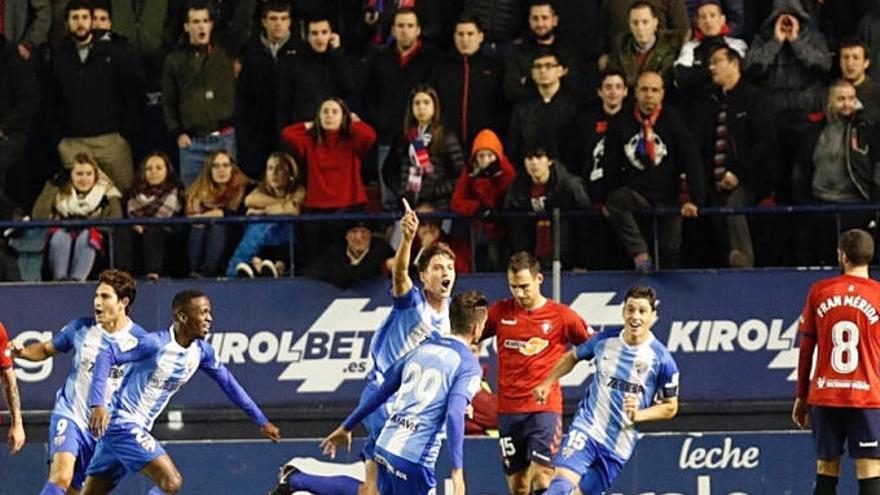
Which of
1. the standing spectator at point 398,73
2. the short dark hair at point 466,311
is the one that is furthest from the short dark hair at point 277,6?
the short dark hair at point 466,311

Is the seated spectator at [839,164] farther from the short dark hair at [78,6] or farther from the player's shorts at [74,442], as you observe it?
the short dark hair at [78,6]

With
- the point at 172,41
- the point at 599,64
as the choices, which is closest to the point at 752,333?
the point at 599,64

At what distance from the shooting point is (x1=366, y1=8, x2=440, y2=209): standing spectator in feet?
62.0

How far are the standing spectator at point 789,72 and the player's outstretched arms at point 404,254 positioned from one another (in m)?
A: 3.96

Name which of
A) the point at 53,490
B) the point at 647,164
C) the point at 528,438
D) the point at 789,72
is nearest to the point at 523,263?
the point at 528,438

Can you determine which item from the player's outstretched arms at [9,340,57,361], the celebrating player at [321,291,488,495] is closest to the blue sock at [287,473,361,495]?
the celebrating player at [321,291,488,495]

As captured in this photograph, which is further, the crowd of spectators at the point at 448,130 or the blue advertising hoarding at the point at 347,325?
the blue advertising hoarding at the point at 347,325

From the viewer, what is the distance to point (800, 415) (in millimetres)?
15461

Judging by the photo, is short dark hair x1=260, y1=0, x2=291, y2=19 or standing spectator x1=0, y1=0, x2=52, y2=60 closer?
short dark hair x1=260, y1=0, x2=291, y2=19

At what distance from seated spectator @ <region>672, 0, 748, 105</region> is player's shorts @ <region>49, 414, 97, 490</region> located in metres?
5.27

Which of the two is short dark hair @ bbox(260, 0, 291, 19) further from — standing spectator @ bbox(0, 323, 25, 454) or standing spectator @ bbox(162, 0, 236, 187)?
standing spectator @ bbox(0, 323, 25, 454)

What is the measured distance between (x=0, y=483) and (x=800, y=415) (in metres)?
6.25

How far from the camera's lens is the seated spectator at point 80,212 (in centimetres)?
1878

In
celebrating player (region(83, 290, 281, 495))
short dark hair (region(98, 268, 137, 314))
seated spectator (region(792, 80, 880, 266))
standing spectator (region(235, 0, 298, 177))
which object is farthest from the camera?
standing spectator (region(235, 0, 298, 177))
